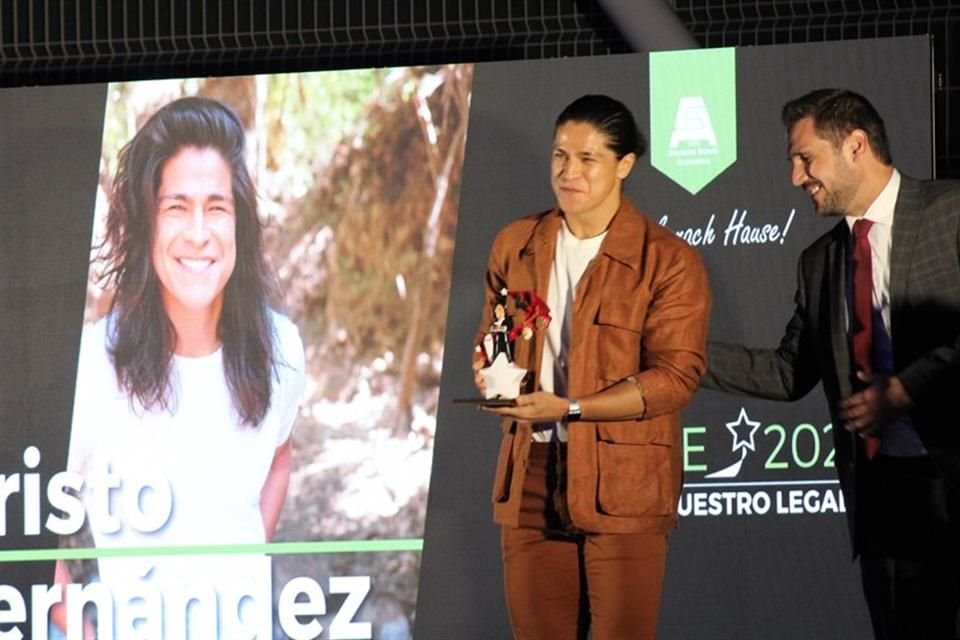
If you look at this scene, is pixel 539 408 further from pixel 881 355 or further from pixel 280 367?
pixel 881 355

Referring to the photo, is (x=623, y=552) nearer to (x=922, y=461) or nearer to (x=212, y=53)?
(x=922, y=461)

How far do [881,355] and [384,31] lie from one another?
2096 millimetres

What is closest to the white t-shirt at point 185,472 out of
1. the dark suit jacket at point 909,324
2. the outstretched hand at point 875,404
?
the dark suit jacket at point 909,324

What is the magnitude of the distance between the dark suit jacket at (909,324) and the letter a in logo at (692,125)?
0.46 metres

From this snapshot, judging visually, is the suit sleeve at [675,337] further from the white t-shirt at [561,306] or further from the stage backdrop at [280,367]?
the stage backdrop at [280,367]

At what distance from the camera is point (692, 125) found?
6.46 m

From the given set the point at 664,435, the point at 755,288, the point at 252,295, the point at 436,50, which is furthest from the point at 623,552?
the point at 436,50

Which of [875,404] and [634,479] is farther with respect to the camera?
[634,479]

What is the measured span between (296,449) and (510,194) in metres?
1.02

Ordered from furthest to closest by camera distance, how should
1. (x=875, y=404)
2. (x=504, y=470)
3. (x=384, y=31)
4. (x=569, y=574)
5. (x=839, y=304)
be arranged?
(x=384, y=31)
(x=504, y=470)
(x=569, y=574)
(x=839, y=304)
(x=875, y=404)

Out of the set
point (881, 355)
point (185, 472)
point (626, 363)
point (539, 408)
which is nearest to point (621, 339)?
point (626, 363)

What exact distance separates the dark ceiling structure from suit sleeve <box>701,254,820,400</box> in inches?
30.5

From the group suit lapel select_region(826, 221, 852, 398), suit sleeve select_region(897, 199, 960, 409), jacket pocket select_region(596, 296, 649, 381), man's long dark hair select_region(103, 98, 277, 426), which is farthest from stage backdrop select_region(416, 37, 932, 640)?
man's long dark hair select_region(103, 98, 277, 426)

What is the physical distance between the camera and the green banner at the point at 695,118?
21.2ft
